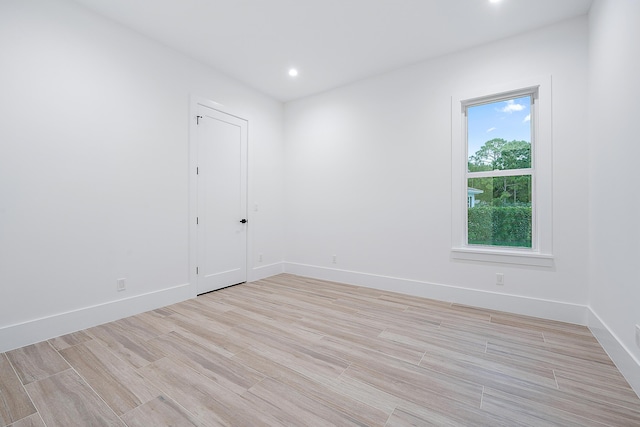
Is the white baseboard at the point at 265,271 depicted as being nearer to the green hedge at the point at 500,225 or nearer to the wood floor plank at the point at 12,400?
the wood floor plank at the point at 12,400

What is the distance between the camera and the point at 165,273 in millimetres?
3205

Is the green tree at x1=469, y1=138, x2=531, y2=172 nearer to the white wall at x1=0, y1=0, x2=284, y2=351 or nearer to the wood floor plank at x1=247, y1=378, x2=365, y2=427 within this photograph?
the wood floor plank at x1=247, y1=378, x2=365, y2=427

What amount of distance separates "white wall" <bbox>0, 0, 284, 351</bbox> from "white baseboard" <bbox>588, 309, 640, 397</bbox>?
3907 mm

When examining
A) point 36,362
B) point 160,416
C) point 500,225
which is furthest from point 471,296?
point 36,362

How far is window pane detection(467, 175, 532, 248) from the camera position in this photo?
3023mm

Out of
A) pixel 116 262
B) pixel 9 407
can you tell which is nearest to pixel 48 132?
pixel 116 262

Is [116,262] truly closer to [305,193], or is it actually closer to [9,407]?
[9,407]

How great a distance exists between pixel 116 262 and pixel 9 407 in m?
1.41

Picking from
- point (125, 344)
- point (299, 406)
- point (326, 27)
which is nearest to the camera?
point (299, 406)

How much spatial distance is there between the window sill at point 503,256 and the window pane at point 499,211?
16 centimetres

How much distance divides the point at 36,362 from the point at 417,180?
3.92 meters

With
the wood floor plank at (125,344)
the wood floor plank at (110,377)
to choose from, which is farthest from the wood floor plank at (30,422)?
the wood floor plank at (125,344)

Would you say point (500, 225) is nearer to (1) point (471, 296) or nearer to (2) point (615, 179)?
(1) point (471, 296)

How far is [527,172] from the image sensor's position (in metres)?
2.99
